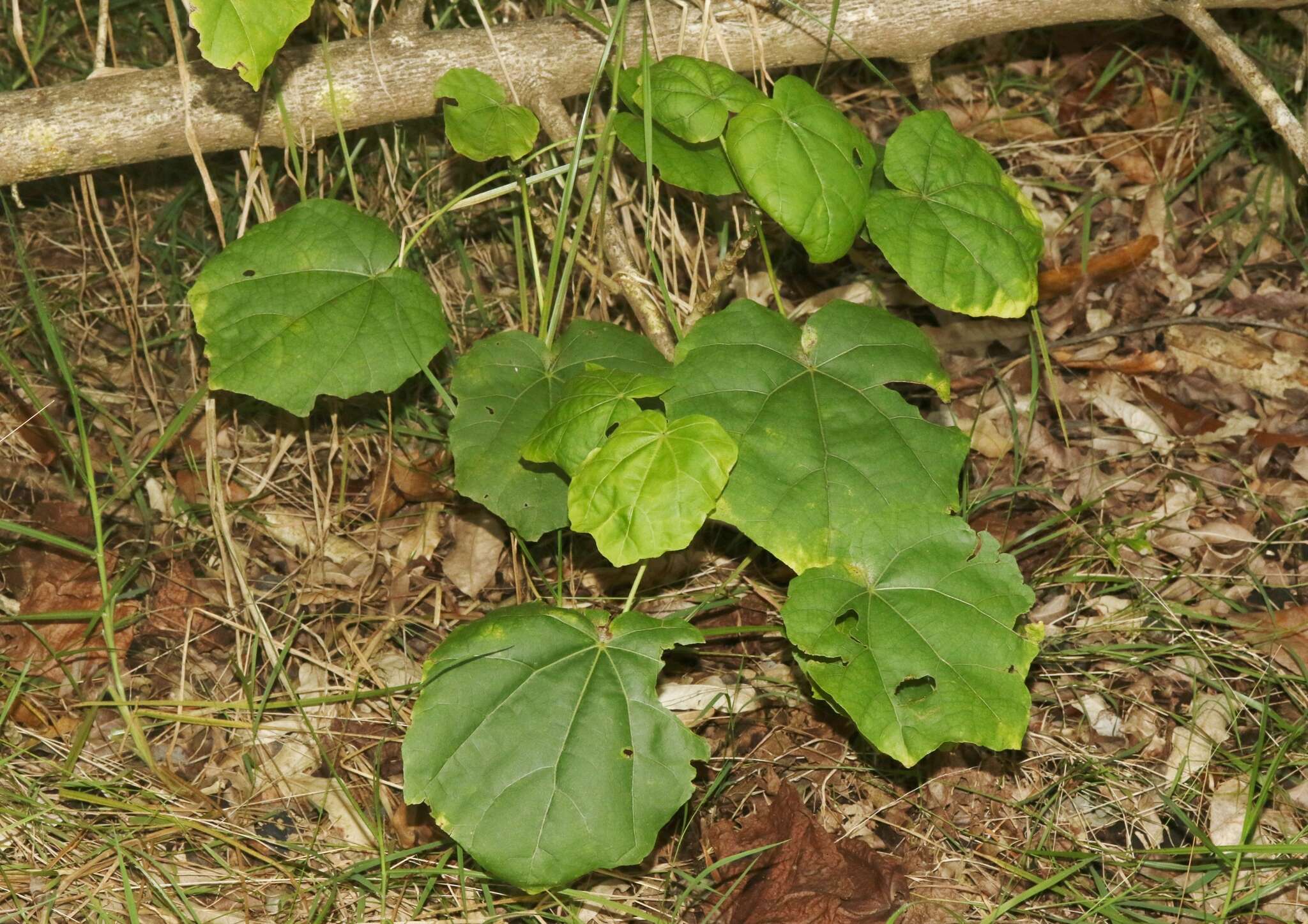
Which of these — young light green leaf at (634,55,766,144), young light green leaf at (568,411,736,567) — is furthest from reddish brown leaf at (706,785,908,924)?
young light green leaf at (634,55,766,144)

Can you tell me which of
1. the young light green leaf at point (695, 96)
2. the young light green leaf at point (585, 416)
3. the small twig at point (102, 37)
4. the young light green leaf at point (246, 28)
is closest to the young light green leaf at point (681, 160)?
the young light green leaf at point (695, 96)

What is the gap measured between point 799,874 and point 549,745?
626 millimetres

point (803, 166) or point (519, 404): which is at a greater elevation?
point (803, 166)

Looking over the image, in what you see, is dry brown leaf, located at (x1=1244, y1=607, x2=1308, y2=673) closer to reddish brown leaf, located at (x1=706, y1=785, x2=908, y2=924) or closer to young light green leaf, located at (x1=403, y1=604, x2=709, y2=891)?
reddish brown leaf, located at (x1=706, y1=785, x2=908, y2=924)

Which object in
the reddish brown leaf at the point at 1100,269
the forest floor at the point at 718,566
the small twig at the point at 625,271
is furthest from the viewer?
the reddish brown leaf at the point at 1100,269

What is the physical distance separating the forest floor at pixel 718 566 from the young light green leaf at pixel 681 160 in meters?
0.42

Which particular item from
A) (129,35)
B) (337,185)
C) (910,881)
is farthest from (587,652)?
(129,35)

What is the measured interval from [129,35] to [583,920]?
2.81 m

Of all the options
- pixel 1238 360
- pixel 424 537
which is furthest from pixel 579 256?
pixel 1238 360

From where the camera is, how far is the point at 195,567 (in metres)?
2.90

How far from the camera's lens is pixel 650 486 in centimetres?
221

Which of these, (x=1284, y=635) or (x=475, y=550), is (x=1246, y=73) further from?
(x=475, y=550)

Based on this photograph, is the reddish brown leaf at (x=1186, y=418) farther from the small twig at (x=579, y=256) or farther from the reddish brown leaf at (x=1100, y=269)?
the small twig at (x=579, y=256)

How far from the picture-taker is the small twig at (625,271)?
A: 9.11 feet
